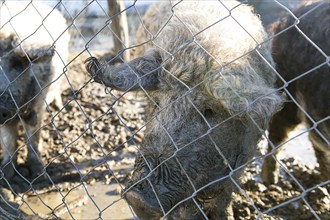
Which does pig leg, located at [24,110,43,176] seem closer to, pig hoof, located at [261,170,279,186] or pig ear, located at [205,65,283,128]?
pig hoof, located at [261,170,279,186]

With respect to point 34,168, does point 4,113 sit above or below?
above

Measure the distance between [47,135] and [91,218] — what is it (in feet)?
5.43

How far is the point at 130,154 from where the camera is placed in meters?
4.99

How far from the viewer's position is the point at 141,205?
2316 mm

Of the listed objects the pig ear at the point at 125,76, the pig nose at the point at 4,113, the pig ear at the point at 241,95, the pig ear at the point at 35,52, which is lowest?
the pig ear at the point at 241,95

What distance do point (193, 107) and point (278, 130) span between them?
2016mm

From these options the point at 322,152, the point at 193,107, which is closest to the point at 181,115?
the point at 193,107

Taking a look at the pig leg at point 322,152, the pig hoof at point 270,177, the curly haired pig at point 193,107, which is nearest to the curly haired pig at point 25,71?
the curly haired pig at point 193,107

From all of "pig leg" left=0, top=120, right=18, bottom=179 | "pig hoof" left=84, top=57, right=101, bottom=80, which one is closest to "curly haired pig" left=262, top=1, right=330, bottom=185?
"pig hoof" left=84, top=57, right=101, bottom=80

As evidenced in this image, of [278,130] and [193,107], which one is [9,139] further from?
[278,130]

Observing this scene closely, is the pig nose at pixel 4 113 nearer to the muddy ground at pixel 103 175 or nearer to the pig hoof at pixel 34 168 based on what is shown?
the muddy ground at pixel 103 175

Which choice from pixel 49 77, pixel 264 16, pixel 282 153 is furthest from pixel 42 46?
pixel 264 16

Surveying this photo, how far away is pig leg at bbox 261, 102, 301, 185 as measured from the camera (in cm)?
418

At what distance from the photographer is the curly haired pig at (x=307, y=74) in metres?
3.54
